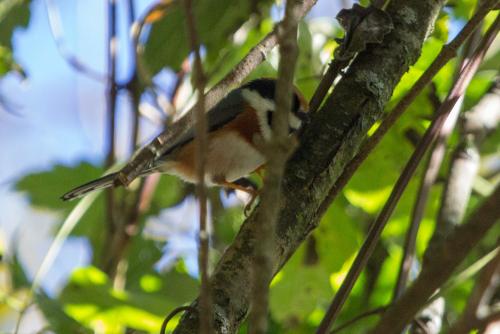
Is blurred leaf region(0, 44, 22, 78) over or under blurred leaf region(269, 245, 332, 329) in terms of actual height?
over

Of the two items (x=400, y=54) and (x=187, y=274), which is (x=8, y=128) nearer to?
(x=187, y=274)

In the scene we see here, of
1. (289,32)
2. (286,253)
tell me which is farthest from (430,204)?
(289,32)

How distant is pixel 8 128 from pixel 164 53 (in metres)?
6.06

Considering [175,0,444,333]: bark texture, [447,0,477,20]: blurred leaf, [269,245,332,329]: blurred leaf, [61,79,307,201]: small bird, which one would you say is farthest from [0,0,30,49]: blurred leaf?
[447,0,477,20]: blurred leaf

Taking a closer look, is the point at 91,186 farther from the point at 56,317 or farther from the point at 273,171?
the point at 273,171

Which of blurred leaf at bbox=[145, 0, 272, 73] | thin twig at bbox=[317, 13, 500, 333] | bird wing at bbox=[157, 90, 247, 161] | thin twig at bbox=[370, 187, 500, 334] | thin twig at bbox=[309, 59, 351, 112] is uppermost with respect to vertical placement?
blurred leaf at bbox=[145, 0, 272, 73]

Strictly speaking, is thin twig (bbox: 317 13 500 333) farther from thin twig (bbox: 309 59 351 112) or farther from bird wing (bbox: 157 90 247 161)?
bird wing (bbox: 157 90 247 161)

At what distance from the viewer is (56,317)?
64.6 inches

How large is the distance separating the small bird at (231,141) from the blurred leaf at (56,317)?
662 mm

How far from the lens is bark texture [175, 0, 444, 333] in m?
1.19

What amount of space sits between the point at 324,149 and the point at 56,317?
67 cm

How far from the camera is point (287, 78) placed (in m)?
0.79

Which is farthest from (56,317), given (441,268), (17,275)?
(441,268)

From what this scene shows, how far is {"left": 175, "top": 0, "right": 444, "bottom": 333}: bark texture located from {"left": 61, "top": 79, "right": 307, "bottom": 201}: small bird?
72 centimetres
